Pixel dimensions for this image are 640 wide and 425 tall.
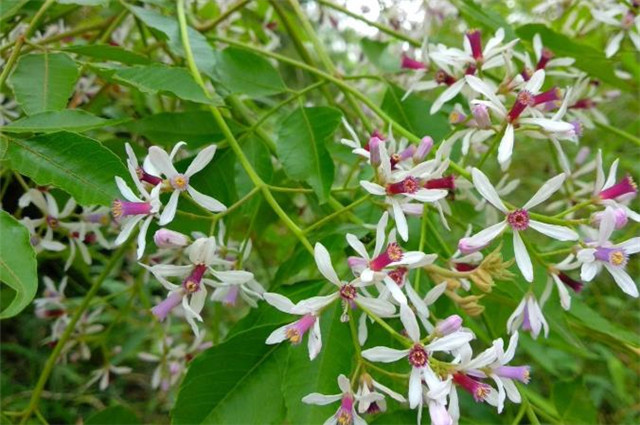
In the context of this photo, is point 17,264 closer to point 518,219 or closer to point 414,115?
point 518,219

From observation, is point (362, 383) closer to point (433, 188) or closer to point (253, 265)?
point (433, 188)

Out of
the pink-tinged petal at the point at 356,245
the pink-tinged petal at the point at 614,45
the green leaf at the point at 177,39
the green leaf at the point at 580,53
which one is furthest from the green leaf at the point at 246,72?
the pink-tinged petal at the point at 614,45

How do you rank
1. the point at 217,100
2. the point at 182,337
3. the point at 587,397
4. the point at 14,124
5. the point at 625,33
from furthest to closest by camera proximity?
the point at 182,337, the point at 625,33, the point at 587,397, the point at 217,100, the point at 14,124

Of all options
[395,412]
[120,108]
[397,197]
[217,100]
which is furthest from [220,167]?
[120,108]

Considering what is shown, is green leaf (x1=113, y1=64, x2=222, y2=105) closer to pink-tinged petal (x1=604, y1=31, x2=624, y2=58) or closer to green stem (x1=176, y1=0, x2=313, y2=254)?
green stem (x1=176, y1=0, x2=313, y2=254)

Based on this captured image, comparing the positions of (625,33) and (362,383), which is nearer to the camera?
(362,383)

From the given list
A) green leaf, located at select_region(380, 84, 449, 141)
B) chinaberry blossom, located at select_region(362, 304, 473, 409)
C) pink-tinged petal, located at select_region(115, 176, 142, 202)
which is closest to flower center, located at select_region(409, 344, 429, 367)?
chinaberry blossom, located at select_region(362, 304, 473, 409)
